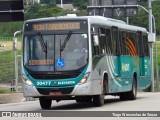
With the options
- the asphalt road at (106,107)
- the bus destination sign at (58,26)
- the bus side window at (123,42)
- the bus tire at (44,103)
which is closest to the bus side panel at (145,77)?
the bus side window at (123,42)

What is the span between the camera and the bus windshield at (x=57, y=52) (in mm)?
24312

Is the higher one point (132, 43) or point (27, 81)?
point (132, 43)

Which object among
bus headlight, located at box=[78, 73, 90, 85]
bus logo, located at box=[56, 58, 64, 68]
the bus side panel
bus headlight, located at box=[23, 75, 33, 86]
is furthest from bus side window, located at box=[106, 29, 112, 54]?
the bus side panel

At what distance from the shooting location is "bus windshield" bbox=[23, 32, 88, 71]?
79.8 feet

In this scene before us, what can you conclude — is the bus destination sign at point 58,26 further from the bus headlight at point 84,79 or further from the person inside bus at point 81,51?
the bus headlight at point 84,79

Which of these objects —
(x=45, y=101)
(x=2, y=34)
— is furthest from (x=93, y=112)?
(x=2, y=34)

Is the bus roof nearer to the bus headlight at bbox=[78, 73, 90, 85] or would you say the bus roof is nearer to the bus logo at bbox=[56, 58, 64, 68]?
the bus logo at bbox=[56, 58, 64, 68]

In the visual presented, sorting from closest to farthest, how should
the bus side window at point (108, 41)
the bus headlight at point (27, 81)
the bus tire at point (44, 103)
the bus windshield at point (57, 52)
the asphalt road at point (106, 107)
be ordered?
the asphalt road at point (106, 107), the bus windshield at point (57, 52), the bus headlight at point (27, 81), the bus tire at point (44, 103), the bus side window at point (108, 41)

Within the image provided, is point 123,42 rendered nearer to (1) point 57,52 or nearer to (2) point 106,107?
(2) point 106,107

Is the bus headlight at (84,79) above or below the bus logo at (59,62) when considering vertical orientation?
below

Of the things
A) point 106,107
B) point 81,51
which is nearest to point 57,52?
point 81,51

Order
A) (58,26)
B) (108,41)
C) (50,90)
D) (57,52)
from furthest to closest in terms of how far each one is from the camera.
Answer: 1. (108,41)
2. (58,26)
3. (57,52)
4. (50,90)

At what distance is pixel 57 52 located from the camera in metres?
24.4

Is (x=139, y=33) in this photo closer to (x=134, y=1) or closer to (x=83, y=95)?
(x=83, y=95)
